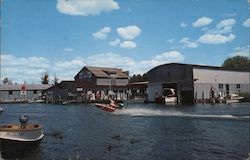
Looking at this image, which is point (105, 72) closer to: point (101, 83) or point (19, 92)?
point (101, 83)

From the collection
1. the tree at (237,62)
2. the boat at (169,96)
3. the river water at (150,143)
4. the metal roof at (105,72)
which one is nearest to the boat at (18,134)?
the river water at (150,143)

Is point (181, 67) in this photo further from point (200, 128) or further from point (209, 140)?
point (209, 140)

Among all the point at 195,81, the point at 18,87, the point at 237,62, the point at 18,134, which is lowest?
the point at 18,134

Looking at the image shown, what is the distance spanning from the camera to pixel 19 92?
421ft

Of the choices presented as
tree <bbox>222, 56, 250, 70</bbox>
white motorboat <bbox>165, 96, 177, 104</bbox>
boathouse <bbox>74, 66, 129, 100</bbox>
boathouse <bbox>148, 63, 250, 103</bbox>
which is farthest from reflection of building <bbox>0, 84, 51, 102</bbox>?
tree <bbox>222, 56, 250, 70</bbox>

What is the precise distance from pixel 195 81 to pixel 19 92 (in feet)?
261

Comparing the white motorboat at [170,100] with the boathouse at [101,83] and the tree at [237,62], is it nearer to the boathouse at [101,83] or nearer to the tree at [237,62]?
the boathouse at [101,83]

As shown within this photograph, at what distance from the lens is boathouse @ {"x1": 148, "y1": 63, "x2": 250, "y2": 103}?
76125 millimetres

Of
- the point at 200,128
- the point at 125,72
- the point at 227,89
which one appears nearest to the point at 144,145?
the point at 200,128

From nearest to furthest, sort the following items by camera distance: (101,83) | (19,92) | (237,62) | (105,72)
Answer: (101,83) < (105,72) < (19,92) < (237,62)

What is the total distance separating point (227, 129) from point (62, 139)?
14.3 meters

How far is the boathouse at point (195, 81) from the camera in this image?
76.1 m

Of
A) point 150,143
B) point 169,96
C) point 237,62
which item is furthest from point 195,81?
point 237,62

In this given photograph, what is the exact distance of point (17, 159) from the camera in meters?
18.3
